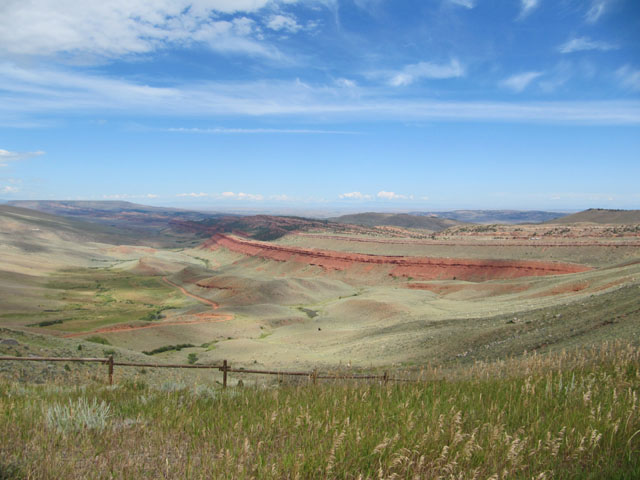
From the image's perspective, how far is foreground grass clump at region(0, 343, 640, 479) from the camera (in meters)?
3.61

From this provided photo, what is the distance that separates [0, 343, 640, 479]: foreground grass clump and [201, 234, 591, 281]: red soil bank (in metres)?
55.2

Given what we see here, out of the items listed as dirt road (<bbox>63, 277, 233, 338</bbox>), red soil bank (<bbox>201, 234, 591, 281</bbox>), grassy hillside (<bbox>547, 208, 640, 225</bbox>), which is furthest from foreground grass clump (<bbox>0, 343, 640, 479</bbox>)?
grassy hillside (<bbox>547, 208, 640, 225</bbox>)

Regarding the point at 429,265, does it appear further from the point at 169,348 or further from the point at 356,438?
the point at 356,438

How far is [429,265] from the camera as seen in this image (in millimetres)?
67875

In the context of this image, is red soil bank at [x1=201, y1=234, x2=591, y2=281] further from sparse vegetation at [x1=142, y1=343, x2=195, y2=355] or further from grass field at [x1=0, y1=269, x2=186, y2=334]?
sparse vegetation at [x1=142, y1=343, x2=195, y2=355]

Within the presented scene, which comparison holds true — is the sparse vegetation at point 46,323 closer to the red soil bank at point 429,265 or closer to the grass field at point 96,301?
the grass field at point 96,301

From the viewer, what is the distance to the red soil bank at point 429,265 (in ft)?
186

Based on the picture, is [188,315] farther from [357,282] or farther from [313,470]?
[313,470]

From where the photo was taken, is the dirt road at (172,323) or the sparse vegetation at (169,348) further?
the dirt road at (172,323)

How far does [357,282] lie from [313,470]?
6567 cm

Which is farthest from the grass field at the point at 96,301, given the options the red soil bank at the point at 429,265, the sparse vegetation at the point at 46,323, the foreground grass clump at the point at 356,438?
the foreground grass clump at the point at 356,438

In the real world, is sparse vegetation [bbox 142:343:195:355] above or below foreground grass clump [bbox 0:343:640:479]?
below

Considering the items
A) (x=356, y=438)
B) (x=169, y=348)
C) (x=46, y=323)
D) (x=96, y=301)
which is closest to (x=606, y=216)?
(x=96, y=301)

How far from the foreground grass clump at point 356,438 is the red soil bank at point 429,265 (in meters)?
55.2
